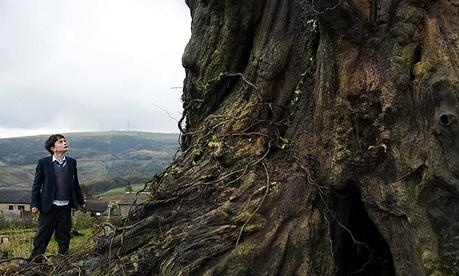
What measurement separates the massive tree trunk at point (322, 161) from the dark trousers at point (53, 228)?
210 centimetres

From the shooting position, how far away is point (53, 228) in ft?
32.4

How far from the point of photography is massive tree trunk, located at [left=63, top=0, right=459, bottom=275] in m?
6.46

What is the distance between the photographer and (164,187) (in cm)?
862

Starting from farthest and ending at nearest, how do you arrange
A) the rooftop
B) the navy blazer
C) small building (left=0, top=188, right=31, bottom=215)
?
the rooftop < small building (left=0, top=188, right=31, bottom=215) < the navy blazer

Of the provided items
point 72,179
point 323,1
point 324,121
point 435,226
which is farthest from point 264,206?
point 72,179

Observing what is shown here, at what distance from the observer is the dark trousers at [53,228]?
970cm

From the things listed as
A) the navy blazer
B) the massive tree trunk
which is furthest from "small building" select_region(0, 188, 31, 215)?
the massive tree trunk

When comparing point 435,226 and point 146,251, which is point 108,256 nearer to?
point 146,251

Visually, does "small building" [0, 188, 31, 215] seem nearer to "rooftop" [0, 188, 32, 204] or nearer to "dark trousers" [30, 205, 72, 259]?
"rooftop" [0, 188, 32, 204]

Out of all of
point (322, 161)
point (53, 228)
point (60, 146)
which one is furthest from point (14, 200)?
point (322, 161)

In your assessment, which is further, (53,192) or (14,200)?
(14,200)

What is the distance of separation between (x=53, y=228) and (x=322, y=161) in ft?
17.8

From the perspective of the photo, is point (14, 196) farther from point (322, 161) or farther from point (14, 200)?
A: point (322, 161)

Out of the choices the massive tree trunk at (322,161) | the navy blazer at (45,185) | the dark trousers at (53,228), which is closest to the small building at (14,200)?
the dark trousers at (53,228)
